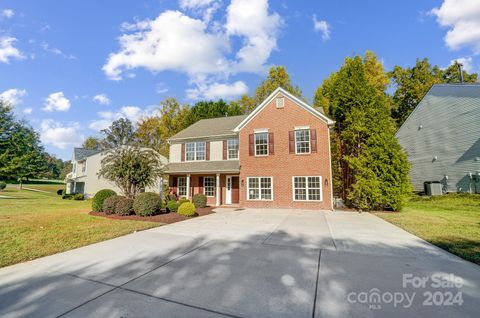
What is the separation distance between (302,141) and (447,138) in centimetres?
1361

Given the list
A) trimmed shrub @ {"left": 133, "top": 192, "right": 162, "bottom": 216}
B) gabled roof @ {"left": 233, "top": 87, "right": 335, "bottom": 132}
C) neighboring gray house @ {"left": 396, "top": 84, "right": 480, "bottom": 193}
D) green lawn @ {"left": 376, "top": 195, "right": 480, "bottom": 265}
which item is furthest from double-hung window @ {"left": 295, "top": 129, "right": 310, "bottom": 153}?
neighboring gray house @ {"left": 396, "top": 84, "right": 480, "bottom": 193}

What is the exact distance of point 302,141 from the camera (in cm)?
1616

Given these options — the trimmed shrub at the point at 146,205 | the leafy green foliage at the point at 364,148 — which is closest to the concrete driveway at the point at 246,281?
the trimmed shrub at the point at 146,205

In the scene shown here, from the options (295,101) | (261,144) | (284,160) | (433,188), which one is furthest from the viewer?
(433,188)

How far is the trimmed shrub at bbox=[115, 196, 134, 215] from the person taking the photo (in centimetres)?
1237

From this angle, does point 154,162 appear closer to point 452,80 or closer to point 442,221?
point 442,221

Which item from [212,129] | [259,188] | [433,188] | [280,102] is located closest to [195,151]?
[212,129]

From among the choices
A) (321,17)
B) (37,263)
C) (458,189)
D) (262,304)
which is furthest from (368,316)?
(458,189)

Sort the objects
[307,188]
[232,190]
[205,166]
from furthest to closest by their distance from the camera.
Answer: [232,190], [205,166], [307,188]

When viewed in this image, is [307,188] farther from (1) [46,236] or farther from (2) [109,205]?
(1) [46,236]

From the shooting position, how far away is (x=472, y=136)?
17.4 meters

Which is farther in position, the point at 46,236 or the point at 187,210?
the point at 187,210

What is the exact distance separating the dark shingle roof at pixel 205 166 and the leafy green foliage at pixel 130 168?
450 centimetres

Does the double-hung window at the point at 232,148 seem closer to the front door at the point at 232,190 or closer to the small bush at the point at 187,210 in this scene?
the front door at the point at 232,190
